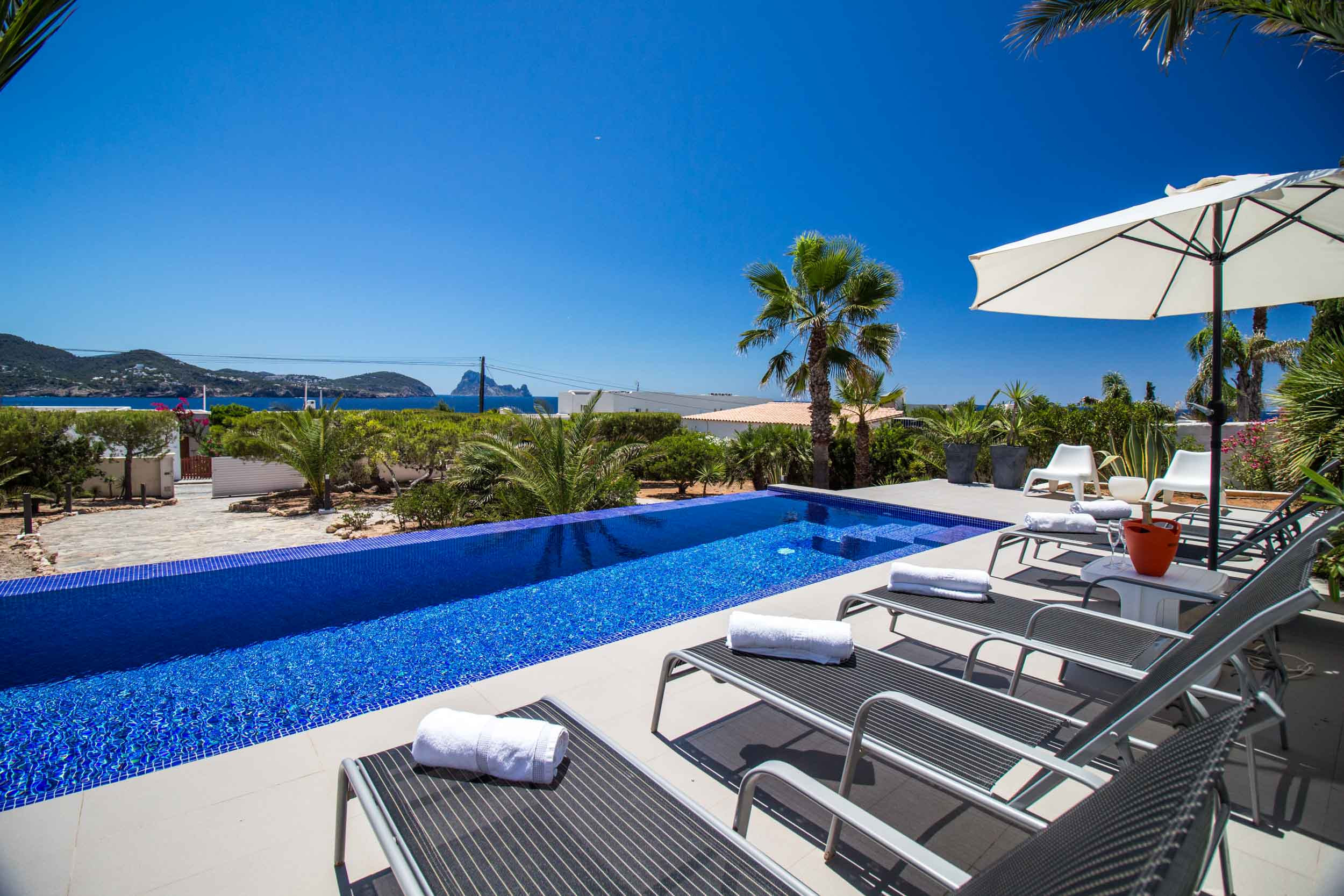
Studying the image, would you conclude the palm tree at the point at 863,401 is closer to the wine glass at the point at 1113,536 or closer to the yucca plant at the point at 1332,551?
the wine glass at the point at 1113,536

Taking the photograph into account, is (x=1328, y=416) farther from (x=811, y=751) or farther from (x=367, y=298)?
(x=367, y=298)

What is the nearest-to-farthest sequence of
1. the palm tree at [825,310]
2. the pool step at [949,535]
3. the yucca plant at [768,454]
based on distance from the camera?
the pool step at [949,535] → the palm tree at [825,310] → the yucca plant at [768,454]

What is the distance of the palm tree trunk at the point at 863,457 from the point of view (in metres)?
12.2

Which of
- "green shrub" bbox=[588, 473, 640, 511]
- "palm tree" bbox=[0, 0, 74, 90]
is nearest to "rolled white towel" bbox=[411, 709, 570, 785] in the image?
"palm tree" bbox=[0, 0, 74, 90]

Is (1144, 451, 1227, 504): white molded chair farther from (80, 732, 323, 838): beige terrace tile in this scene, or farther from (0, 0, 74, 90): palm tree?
(0, 0, 74, 90): palm tree

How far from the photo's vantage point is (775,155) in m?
16.1

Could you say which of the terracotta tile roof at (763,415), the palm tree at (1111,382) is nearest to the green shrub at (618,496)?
the terracotta tile roof at (763,415)

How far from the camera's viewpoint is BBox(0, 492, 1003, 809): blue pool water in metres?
3.05

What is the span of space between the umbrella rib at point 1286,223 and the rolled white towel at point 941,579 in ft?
9.02

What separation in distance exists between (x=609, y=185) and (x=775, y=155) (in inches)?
288

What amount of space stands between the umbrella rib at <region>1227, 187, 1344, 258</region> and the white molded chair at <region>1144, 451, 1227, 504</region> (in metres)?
3.59

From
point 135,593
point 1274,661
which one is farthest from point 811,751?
point 135,593

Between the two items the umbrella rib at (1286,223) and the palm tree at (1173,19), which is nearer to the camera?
the umbrella rib at (1286,223)

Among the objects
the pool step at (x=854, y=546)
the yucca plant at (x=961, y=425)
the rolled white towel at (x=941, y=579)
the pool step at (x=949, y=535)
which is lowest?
the pool step at (x=854, y=546)
